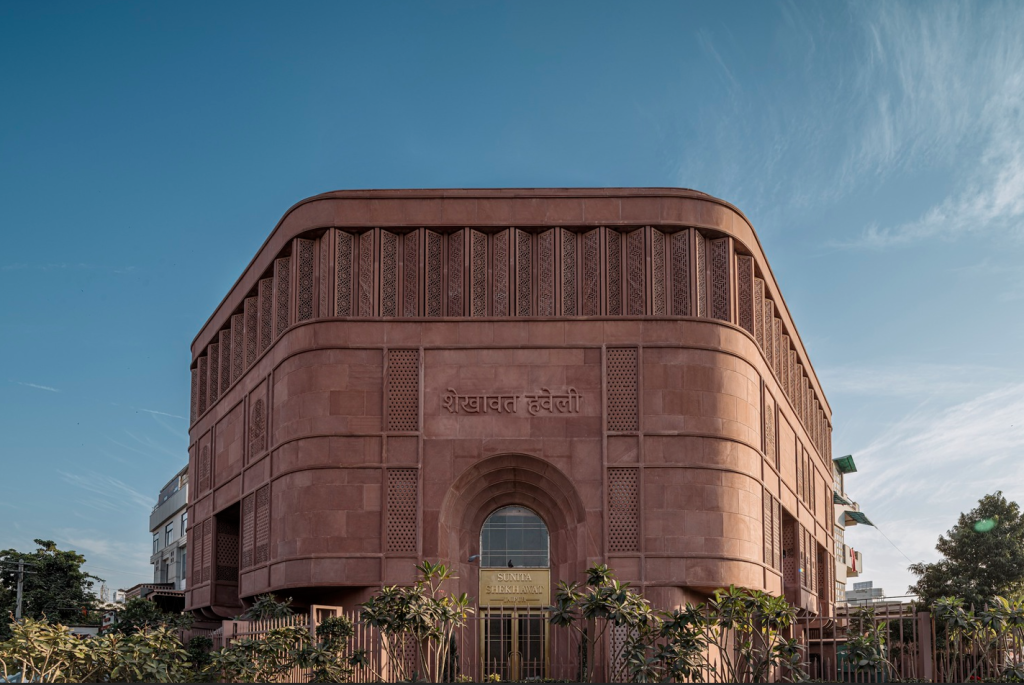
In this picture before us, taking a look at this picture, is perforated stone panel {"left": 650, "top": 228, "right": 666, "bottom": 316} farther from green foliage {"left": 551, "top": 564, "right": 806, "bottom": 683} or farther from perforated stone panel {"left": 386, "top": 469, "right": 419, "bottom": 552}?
green foliage {"left": 551, "top": 564, "right": 806, "bottom": 683}

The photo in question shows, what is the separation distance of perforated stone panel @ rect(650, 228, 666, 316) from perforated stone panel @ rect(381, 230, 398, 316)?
6563mm

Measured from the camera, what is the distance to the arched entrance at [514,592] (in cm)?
2780

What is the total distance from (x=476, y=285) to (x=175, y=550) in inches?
1846

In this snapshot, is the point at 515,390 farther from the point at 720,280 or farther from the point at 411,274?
the point at 720,280

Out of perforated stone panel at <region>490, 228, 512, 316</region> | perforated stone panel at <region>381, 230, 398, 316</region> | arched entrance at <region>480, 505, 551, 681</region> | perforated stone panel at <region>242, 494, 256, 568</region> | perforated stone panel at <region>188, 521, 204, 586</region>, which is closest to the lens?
arched entrance at <region>480, 505, 551, 681</region>

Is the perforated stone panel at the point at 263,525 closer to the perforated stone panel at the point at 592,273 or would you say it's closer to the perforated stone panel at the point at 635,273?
the perforated stone panel at the point at 592,273

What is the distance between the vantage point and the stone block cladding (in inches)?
1099

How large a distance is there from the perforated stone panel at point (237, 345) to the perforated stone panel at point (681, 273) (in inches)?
542

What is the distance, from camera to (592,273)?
29484mm

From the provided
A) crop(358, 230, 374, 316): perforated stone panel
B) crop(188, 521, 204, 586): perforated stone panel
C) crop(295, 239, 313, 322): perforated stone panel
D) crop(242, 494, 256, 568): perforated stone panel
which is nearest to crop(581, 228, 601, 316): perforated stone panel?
crop(358, 230, 374, 316): perforated stone panel

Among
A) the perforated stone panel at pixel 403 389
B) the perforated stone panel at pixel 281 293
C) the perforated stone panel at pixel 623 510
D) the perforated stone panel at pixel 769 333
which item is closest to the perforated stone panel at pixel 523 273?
the perforated stone panel at pixel 403 389

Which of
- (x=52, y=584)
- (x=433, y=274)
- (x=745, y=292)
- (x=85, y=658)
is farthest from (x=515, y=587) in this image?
(x=52, y=584)

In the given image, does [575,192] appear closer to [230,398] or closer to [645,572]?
[645,572]

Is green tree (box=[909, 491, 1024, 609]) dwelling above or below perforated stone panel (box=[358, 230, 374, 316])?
below
